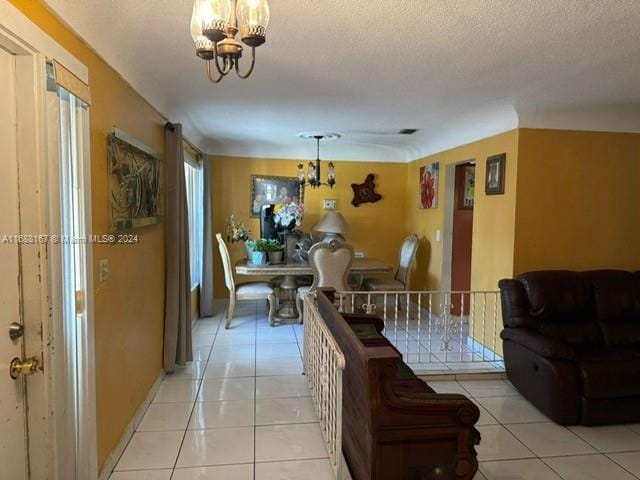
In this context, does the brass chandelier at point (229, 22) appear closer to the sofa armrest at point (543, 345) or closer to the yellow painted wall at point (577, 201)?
the sofa armrest at point (543, 345)

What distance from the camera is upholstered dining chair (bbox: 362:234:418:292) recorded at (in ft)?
17.4

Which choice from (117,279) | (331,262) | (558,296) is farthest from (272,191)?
(558,296)

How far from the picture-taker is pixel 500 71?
2676mm

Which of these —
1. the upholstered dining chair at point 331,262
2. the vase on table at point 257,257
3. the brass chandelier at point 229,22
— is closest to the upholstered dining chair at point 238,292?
the vase on table at point 257,257

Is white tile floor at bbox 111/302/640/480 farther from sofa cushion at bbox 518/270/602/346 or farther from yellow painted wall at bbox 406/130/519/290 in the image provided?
yellow painted wall at bbox 406/130/519/290

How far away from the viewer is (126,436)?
100 inches

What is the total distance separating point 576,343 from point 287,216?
3465mm

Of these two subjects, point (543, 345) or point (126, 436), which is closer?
point (126, 436)

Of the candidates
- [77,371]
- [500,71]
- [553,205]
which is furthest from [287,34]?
[553,205]

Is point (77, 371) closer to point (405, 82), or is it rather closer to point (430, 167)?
point (405, 82)

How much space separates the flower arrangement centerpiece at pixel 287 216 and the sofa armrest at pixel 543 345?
3078mm

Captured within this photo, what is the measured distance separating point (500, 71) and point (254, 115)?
2.27m

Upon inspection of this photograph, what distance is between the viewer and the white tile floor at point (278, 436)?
91.3 inches

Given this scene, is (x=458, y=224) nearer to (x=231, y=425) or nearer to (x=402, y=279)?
(x=402, y=279)
